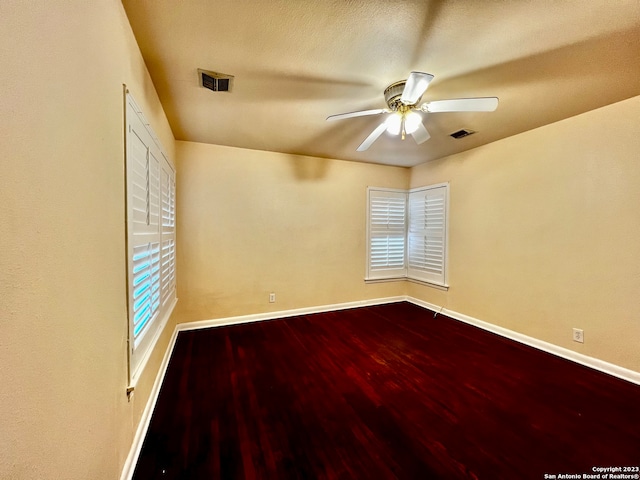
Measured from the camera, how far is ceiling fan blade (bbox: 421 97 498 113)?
63.6 inches

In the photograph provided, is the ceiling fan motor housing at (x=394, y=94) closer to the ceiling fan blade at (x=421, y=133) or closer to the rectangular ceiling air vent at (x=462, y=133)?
the ceiling fan blade at (x=421, y=133)

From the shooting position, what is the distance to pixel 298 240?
12.3 ft

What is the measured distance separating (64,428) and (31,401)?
0.23 meters

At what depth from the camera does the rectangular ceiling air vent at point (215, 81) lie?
180 centimetres

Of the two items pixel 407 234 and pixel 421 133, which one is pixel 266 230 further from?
pixel 407 234

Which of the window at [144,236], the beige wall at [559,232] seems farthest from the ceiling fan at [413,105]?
the beige wall at [559,232]

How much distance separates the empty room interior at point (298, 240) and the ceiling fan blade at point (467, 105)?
18mm

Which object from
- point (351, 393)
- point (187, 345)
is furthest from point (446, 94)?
point (187, 345)

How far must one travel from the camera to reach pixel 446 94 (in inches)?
80.8

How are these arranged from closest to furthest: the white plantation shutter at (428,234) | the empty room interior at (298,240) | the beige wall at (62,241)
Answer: the beige wall at (62,241)
the empty room interior at (298,240)
the white plantation shutter at (428,234)

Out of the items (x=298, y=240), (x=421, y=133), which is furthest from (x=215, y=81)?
Result: (x=298, y=240)

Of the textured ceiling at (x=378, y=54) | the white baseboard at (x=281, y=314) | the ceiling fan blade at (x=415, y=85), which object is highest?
the textured ceiling at (x=378, y=54)

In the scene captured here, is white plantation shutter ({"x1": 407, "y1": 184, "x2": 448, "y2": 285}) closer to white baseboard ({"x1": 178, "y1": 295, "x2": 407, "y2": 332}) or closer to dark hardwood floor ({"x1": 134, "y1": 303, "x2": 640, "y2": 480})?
white baseboard ({"x1": 178, "y1": 295, "x2": 407, "y2": 332})

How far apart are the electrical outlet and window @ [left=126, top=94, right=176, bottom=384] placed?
3.69 meters
